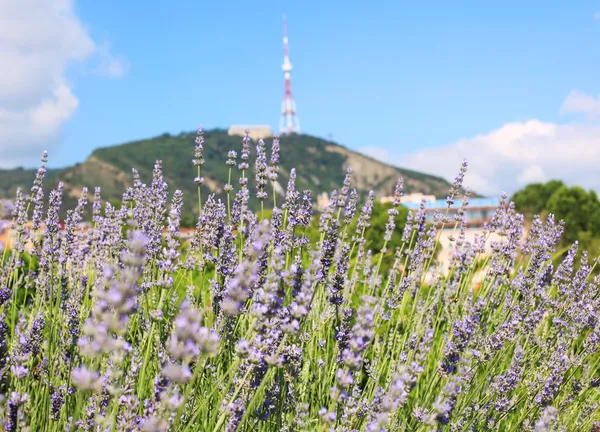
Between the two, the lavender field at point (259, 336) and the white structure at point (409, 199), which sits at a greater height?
the white structure at point (409, 199)

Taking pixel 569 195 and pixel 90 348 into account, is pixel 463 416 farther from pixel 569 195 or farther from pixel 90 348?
pixel 569 195

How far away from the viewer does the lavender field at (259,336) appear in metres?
1.83

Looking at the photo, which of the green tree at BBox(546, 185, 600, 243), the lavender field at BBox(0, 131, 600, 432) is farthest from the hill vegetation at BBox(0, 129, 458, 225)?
the lavender field at BBox(0, 131, 600, 432)

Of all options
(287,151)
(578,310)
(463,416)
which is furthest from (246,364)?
(287,151)

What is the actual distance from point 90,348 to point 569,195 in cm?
4287

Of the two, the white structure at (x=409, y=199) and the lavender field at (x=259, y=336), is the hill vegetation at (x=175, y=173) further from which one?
the lavender field at (x=259, y=336)

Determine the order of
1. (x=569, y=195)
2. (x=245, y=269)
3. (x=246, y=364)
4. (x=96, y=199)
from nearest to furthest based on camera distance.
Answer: (x=245, y=269)
(x=246, y=364)
(x=96, y=199)
(x=569, y=195)

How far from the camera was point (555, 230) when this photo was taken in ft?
13.6

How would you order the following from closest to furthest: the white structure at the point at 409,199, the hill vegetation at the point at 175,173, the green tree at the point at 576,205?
the white structure at the point at 409,199 → the green tree at the point at 576,205 → the hill vegetation at the point at 175,173

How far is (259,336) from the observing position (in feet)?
6.29

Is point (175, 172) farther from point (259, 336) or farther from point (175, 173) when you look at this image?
point (259, 336)

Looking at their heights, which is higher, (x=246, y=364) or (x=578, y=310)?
(x=578, y=310)

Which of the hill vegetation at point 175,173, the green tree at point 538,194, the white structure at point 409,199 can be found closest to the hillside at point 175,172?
the hill vegetation at point 175,173

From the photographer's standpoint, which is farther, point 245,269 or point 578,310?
point 578,310
